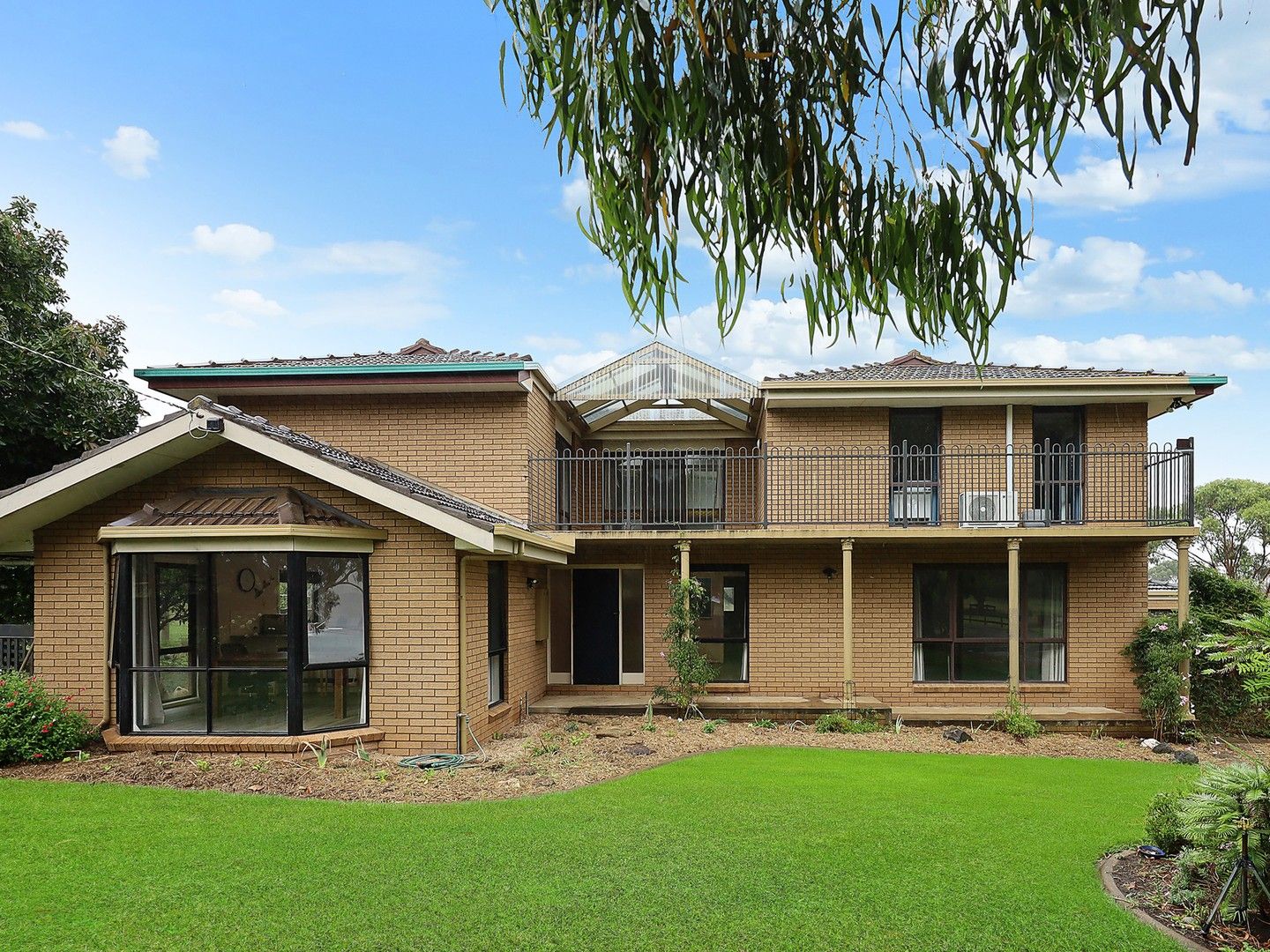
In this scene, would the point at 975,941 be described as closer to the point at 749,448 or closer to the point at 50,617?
the point at 50,617

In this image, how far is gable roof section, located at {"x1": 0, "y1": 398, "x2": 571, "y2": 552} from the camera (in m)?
8.85

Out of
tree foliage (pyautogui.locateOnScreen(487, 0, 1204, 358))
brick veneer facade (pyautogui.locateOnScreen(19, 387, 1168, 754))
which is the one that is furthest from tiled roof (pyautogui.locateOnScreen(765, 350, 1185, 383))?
tree foliage (pyautogui.locateOnScreen(487, 0, 1204, 358))

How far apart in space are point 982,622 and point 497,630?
325 inches

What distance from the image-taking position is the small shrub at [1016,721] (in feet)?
39.8

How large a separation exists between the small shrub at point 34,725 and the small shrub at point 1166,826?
10.0 meters

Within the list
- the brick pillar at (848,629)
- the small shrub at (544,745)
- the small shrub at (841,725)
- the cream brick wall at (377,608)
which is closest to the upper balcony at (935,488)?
the brick pillar at (848,629)

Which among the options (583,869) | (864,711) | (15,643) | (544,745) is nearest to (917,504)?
(864,711)

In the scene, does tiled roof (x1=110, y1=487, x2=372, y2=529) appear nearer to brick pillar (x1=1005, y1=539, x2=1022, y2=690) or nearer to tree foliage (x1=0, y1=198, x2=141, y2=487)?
tree foliage (x1=0, y1=198, x2=141, y2=487)

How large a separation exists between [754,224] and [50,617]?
9.66m

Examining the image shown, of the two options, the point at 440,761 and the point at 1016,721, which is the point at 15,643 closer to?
the point at 440,761

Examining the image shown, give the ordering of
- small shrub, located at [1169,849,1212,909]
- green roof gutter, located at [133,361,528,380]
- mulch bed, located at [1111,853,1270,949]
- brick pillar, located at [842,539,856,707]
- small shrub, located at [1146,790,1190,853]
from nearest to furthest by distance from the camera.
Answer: mulch bed, located at [1111,853,1270,949], small shrub, located at [1169,849,1212,909], small shrub, located at [1146,790,1190,853], green roof gutter, located at [133,361,528,380], brick pillar, located at [842,539,856,707]

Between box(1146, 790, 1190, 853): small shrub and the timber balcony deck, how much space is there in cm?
664

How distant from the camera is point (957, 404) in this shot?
14.2 m

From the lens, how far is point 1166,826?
6.02 meters
